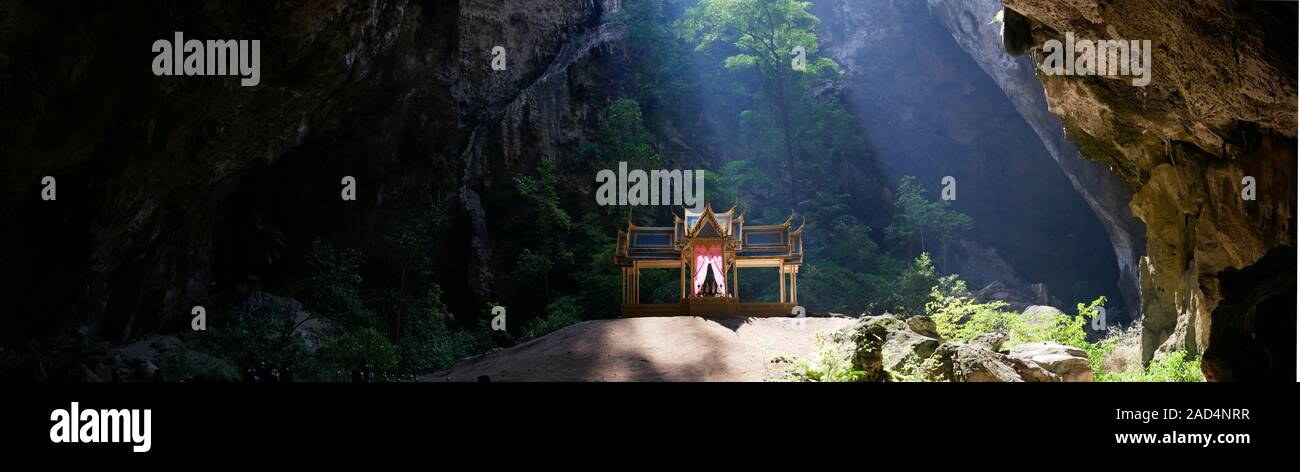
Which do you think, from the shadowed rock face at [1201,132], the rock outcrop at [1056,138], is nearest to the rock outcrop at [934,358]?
the shadowed rock face at [1201,132]

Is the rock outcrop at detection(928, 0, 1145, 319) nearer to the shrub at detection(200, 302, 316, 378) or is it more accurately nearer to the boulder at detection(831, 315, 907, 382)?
the boulder at detection(831, 315, 907, 382)

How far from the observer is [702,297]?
23906 mm

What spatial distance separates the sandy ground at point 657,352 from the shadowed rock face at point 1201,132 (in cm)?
658

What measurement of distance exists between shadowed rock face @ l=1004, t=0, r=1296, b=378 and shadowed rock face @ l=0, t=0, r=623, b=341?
12.8 metres

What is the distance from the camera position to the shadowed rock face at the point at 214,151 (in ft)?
44.5

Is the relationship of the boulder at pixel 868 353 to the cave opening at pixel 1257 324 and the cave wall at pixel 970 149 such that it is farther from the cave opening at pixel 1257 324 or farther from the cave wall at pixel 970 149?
the cave wall at pixel 970 149

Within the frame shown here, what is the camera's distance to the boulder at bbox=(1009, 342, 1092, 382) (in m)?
15.8

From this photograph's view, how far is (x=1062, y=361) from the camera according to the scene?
16.1 meters

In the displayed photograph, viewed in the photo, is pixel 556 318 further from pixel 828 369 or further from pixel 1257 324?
pixel 1257 324

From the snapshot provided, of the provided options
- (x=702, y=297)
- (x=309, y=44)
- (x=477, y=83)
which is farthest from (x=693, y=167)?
(x=309, y=44)

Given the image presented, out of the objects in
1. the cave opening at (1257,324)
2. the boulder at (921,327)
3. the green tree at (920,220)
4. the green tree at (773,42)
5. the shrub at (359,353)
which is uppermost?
the green tree at (773,42)

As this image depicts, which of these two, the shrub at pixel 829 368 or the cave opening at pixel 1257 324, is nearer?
the cave opening at pixel 1257 324
